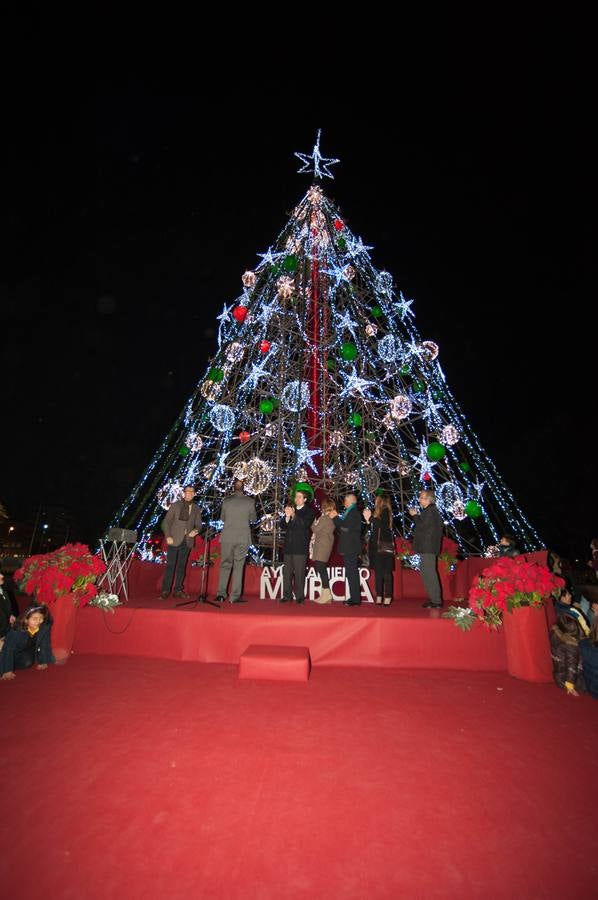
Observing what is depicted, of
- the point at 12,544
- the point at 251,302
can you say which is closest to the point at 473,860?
the point at 251,302

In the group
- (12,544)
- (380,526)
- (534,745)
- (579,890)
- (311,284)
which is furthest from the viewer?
(12,544)

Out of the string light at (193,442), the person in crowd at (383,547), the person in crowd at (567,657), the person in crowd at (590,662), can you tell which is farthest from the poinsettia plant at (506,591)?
the string light at (193,442)

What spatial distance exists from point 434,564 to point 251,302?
9.04m

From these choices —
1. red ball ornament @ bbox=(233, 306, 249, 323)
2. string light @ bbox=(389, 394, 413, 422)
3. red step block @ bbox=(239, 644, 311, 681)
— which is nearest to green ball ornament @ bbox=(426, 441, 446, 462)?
string light @ bbox=(389, 394, 413, 422)

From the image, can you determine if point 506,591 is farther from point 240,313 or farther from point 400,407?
point 240,313

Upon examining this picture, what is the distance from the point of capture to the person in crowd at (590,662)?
4160 mm

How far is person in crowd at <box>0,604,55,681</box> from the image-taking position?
452 centimetres

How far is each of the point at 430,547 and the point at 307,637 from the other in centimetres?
218

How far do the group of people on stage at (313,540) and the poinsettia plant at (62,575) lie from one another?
5.21 ft

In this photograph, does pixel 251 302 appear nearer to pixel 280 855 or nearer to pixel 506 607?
pixel 506 607

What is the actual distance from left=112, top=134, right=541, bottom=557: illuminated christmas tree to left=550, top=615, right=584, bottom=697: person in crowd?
18.0ft

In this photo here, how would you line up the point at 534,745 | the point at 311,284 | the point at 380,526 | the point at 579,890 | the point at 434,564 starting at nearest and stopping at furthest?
the point at 579,890
the point at 534,745
the point at 434,564
the point at 380,526
the point at 311,284

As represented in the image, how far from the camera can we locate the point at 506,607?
4.79 m

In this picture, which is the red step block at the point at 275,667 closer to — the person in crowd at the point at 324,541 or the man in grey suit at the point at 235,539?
the man in grey suit at the point at 235,539
